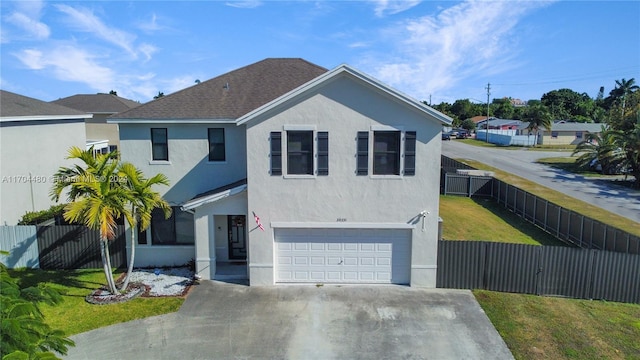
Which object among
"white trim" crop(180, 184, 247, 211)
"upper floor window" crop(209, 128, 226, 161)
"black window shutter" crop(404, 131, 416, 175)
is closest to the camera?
"black window shutter" crop(404, 131, 416, 175)

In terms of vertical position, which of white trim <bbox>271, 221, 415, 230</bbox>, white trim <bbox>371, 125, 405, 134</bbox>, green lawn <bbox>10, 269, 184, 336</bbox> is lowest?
green lawn <bbox>10, 269, 184, 336</bbox>

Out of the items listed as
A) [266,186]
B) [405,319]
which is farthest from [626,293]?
[266,186]

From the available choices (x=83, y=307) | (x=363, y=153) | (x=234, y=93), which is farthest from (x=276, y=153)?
(x=83, y=307)

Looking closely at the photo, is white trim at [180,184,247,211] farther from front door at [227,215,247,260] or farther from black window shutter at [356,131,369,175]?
black window shutter at [356,131,369,175]

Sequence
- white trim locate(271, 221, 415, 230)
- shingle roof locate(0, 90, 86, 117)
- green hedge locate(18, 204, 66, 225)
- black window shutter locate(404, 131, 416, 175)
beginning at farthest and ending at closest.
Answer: shingle roof locate(0, 90, 86, 117) < green hedge locate(18, 204, 66, 225) < white trim locate(271, 221, 415, 230) < black window shutter locate(404, 131, 416, 175)

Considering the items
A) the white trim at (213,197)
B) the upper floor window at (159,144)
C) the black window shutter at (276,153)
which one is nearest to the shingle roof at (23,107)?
the upper floor window at (159,144)

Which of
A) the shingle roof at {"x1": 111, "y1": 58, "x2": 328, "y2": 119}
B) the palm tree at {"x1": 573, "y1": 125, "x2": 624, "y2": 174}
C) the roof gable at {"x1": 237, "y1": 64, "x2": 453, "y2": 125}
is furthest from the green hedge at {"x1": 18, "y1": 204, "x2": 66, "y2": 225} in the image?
the palm tree at {"x1": 573, "y1": 125, "x2": 624, "y2": 174}

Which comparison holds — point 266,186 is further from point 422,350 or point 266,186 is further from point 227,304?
point 422,350
